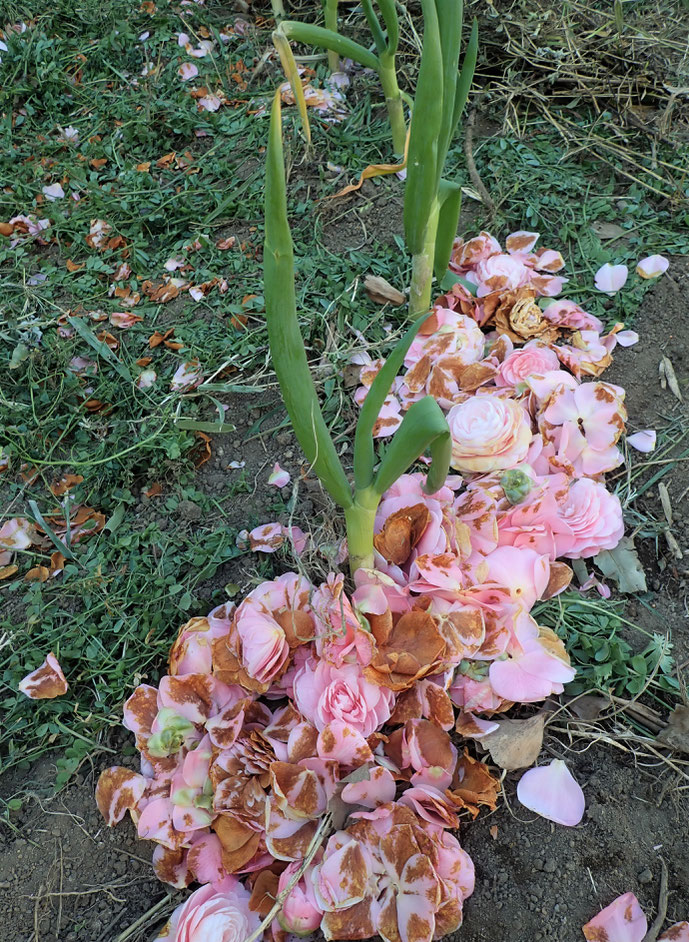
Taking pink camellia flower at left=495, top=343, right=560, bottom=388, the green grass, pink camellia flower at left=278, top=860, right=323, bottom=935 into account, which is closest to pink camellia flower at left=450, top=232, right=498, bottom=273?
the green grass

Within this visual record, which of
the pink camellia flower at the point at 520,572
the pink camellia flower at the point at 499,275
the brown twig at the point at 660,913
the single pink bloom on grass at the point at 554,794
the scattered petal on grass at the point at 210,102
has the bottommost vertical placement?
the brown twig at the point at 660,913

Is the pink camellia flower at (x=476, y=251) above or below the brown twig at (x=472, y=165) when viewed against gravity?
below

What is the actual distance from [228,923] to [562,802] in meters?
0.45

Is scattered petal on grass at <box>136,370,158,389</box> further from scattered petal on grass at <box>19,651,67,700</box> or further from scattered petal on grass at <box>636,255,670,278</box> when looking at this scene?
scattered petal on grass at <box>636,255,670,278</box>

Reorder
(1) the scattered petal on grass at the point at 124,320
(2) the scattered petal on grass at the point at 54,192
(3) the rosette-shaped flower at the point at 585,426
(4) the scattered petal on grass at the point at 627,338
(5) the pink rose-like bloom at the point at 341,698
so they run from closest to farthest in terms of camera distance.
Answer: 1. (5) the pink rose-like bloom at the point at 341,698
2. (3) the rosette-shaped flower at the point at 585,426
3. (4) the scattered petal on grass at the point at 627,338
4. (1) the scattered petal on grass at the point at 124,320
5. (2) the scattered petal on grass at the point at 54,192

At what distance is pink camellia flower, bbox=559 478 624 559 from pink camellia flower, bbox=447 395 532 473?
110 mm

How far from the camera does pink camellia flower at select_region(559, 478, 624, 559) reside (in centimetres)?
121

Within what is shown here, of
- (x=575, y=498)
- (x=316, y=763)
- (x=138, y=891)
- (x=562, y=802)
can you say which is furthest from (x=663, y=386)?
(x=138, y=891)

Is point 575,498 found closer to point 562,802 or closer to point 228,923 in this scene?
point 562,802

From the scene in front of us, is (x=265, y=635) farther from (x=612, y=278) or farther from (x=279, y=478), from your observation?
(x=612, y=278)

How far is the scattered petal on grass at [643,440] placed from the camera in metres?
1.39

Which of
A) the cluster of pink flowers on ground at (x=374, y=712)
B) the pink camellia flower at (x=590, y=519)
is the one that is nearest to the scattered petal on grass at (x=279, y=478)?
the cluster of pink flowers on ground at (x=374, y=712)

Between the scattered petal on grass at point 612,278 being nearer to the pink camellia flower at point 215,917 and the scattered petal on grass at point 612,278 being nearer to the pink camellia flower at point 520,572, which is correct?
the pink camellia flower at point 520,572

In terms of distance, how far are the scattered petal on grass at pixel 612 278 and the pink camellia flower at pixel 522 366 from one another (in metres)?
0.30
